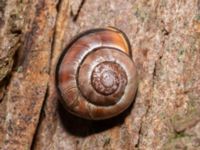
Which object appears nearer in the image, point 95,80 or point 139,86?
point 95,80

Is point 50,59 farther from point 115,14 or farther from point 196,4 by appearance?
point 196,4

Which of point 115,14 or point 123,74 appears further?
point 115,14

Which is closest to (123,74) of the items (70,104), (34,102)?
(70,104)
